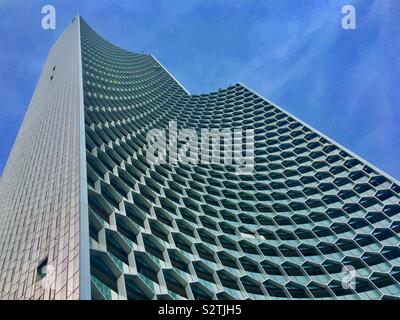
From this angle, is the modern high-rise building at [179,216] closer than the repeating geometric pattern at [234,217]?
Yes

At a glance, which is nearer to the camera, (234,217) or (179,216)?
(179,216)

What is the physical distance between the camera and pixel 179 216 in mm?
43188

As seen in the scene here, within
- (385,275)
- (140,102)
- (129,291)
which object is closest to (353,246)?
(385,275)

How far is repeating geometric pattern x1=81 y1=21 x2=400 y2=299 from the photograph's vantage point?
3052 cm

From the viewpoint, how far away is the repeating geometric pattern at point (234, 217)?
30.5m

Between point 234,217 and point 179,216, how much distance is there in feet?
38.5

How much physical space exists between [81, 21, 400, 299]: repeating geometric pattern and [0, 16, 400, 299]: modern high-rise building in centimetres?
16

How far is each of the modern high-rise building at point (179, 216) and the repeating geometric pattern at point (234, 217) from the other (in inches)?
6.3

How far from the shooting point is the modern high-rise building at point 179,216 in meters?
26.2

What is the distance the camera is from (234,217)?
52656 millimetres

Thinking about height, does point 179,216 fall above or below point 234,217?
below

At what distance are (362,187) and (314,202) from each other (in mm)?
7696

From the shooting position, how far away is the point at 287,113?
3310 inches
